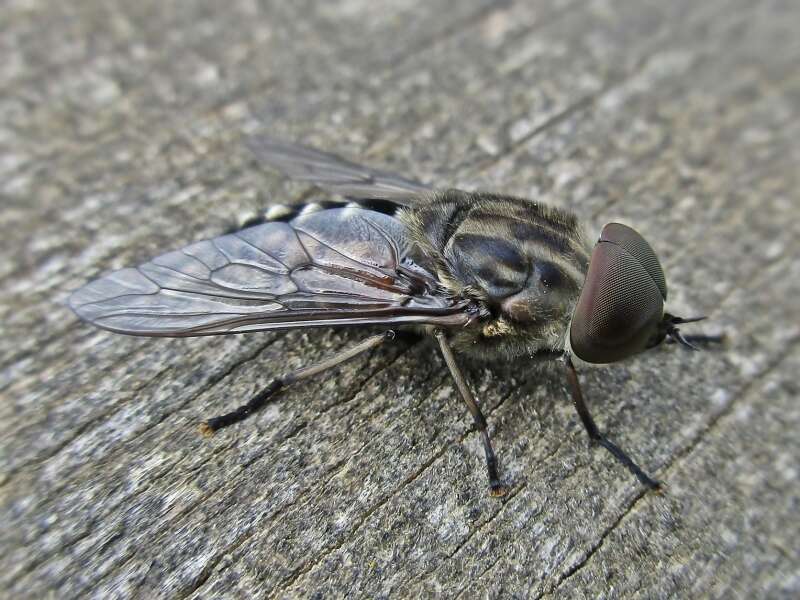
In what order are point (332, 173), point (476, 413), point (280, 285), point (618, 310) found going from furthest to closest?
1. point (332, 173)
2. point (280, 285)
3. point (618, 310)
4. point (476, 413)

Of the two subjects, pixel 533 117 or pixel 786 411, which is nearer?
pixel 786 411

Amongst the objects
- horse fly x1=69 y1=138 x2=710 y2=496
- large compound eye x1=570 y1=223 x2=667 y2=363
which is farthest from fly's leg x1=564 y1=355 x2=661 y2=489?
large compound eye x1=570 y1=223 x2=667 y2=363

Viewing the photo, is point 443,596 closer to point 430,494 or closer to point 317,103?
point 430,494

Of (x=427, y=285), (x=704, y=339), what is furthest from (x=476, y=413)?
(x=704, y=339)

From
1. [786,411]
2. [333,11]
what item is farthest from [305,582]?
[333,11]

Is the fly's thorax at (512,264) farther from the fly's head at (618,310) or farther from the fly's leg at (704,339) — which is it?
the fly's leg at (704,339)

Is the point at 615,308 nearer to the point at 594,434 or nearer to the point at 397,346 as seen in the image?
the point at 594,434

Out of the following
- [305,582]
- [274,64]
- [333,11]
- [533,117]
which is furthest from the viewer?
[333,11]
